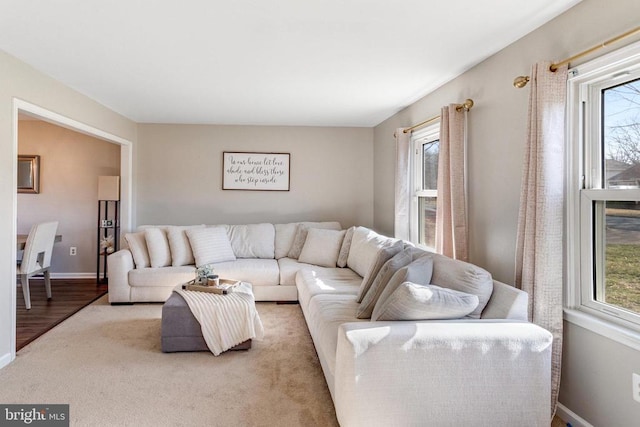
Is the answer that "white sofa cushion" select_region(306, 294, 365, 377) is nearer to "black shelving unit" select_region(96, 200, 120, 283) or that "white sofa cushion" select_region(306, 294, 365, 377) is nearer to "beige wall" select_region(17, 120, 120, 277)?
"black shelving unit" select_region(96, 200, 120, 283)

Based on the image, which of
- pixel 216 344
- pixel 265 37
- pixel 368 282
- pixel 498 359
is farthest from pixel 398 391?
pixel 265 37

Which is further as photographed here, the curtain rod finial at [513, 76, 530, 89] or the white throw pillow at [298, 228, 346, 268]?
the white throw pillow at [298, 228, 346, 268]

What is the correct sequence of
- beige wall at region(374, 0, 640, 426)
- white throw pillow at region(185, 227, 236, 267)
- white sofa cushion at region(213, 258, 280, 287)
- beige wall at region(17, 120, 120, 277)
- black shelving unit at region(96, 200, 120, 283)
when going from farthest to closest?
beige wall at region(17, 120, 120, 277)
black shelving unit at region(96, 200, 120, 283)
white throw pillow at region(185, 227, 236, 267)
white sofa cushion at region(213, 258, 280, 287)
beige wall at region(374, 0, 640, 426)

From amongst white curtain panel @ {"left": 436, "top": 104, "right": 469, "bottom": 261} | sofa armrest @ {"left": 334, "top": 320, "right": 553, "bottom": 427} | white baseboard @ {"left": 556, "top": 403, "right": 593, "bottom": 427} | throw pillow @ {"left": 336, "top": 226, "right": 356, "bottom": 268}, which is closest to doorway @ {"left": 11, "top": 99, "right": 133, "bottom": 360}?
sofa armrest @ {"left": 334, "top": 320, "right": 553, "bottom": 427}

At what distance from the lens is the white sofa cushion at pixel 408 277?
2.18 meters

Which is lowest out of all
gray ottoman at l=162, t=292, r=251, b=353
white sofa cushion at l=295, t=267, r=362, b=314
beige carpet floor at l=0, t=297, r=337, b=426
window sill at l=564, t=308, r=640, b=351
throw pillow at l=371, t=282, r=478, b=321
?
beige carpet floor at l=0, t=297, r=337, b=426

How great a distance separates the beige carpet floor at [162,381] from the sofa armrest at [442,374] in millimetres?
521

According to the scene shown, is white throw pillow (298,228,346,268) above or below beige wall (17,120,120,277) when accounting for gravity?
below

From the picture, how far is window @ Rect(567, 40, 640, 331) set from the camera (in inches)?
66.7

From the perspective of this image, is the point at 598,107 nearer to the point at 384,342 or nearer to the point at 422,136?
the point at 384,342

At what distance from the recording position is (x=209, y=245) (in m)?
4.30

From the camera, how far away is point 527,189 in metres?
2.04

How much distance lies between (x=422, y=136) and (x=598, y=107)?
6.44 feet

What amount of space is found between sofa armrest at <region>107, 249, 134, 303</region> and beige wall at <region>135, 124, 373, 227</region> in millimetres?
1240
